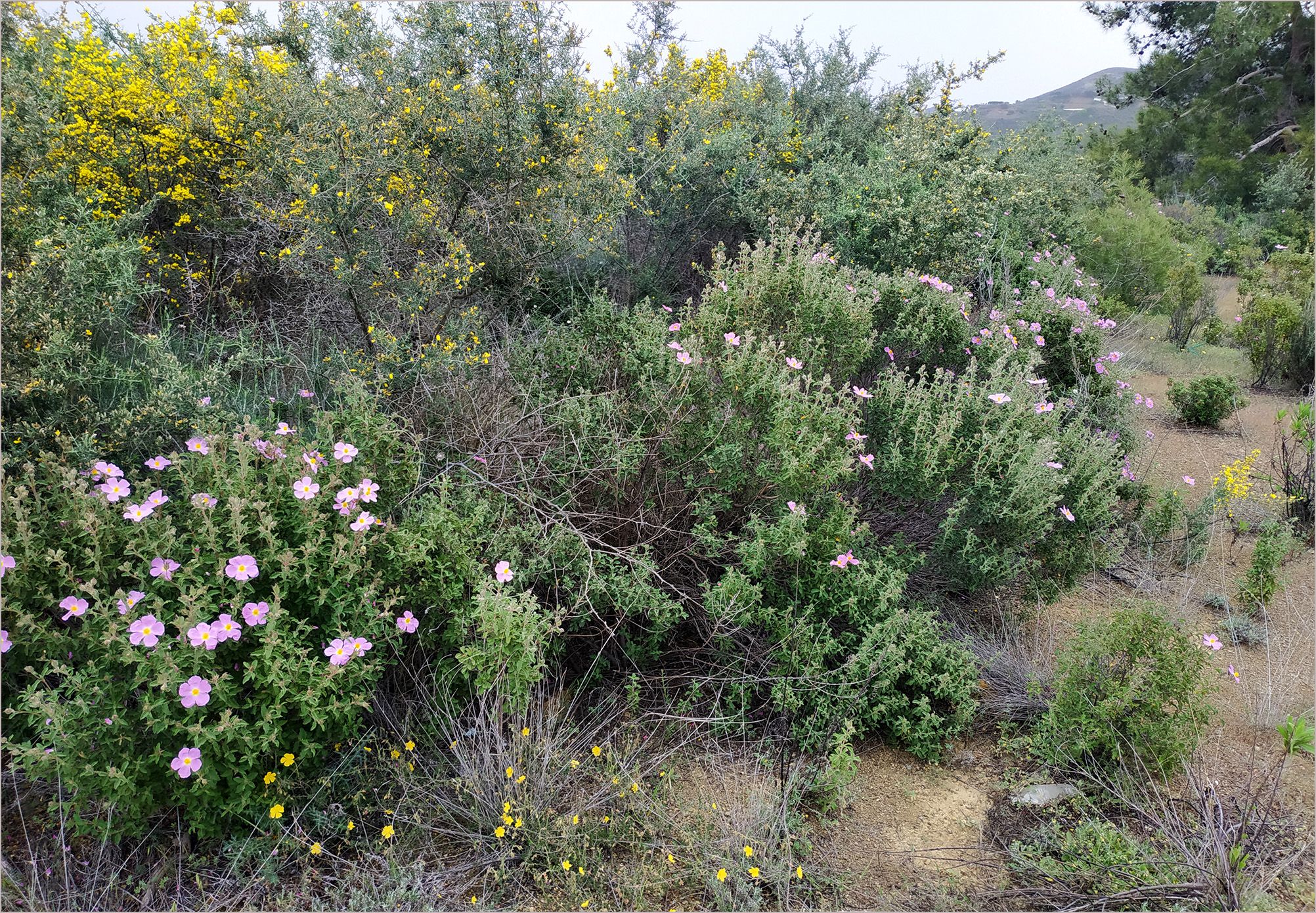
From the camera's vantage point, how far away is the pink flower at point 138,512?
1934 mm

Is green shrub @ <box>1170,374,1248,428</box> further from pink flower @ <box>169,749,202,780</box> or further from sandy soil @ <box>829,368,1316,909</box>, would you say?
pink flower @ <box>169,749,202,780</box>

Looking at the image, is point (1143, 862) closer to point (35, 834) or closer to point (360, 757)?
point (360, 757)

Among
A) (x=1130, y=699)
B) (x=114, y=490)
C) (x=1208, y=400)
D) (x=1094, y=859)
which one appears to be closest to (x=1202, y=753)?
(x=1130, y=699)

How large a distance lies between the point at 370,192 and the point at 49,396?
67.6 inches

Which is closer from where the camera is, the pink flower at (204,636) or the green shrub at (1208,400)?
the pink flower at (204,636)

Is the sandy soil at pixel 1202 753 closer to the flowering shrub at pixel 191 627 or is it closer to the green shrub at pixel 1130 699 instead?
the green shrub at pixel 1130 699

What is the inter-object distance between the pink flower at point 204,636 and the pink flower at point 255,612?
3.1 inches

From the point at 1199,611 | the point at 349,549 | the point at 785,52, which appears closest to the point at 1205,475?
the point at 1199,611

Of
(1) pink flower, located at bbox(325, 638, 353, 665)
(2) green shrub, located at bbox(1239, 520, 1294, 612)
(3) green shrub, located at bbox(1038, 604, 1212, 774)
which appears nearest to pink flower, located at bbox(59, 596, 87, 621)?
(1) pink flower, located at bbox(325, 638, 353, 665)

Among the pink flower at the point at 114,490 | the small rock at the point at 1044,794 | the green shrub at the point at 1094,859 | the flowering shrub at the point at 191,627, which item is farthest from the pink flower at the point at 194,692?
the small rock at the point at 1044,794

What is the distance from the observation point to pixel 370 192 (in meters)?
3.67

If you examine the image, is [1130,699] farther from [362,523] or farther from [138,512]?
[138,512]

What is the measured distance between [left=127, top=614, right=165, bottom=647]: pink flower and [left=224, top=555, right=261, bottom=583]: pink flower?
0.19 metres

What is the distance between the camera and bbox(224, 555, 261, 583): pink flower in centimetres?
190
